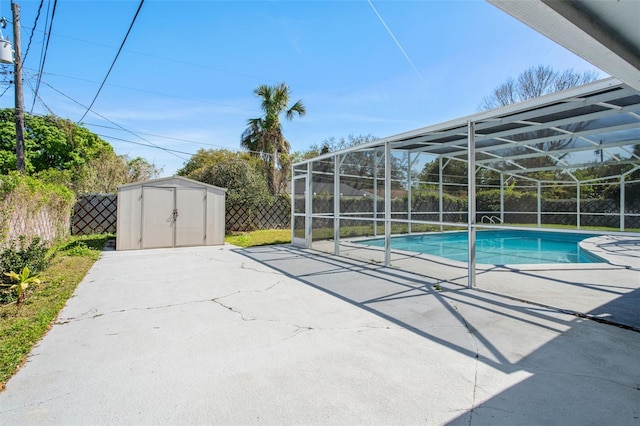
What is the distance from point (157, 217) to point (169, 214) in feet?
1.00

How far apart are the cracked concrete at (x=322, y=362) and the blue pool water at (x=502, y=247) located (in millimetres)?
4326

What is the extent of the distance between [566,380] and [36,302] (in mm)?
5216

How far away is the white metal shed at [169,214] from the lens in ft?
27.3

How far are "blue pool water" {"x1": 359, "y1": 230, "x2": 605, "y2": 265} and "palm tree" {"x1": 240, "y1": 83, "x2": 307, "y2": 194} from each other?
320 inches

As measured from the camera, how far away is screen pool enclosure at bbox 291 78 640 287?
5.22 metres

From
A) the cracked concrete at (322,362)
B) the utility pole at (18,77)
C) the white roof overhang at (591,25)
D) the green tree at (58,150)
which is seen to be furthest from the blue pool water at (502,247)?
the green tree at (58,150)

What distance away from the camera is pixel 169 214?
8.83 m

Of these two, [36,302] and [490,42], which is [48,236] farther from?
[490,42]

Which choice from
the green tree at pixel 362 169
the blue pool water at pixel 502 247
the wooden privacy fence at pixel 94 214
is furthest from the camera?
the wooden privacy fence at pixel 94 214

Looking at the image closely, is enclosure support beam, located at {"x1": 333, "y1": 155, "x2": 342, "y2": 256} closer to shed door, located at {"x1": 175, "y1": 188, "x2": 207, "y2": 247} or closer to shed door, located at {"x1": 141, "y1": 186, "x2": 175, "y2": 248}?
shed door, located at {"x1": 175, "y1": 188, "x2": 207, "y2": 247}

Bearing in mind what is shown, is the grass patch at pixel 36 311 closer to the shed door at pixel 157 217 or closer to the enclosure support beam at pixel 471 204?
the shed door at pixel 157 217

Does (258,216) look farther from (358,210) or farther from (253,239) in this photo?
(358,210)

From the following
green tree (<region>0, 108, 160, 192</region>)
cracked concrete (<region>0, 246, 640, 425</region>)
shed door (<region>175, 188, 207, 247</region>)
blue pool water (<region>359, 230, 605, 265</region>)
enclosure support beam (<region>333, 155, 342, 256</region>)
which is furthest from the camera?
green tree (<region>0, 108, 160, 192</region>)

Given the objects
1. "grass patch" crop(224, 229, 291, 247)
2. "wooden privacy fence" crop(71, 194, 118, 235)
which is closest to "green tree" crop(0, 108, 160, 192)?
"wooden privacy fence" crop(71, 194, 118, 235)
